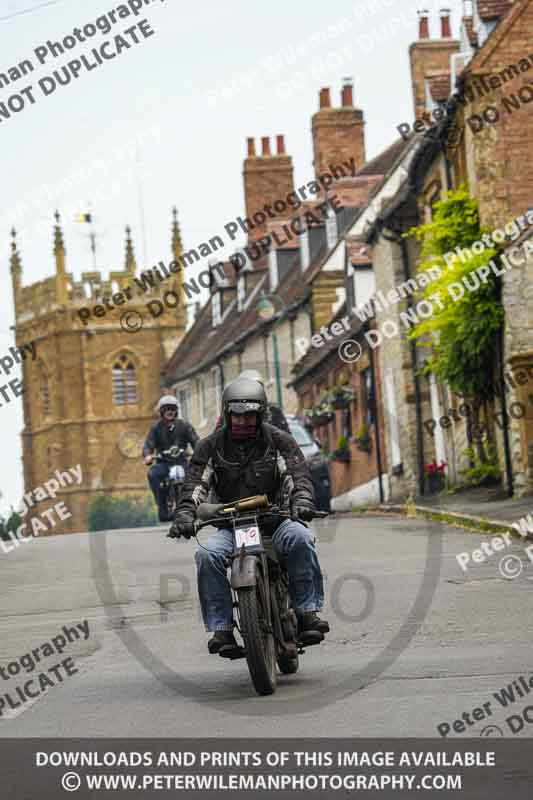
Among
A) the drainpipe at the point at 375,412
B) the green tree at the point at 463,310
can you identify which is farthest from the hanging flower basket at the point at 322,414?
the green tree at the point at 463,310

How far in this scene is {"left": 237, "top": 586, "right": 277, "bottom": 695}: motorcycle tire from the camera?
885cm

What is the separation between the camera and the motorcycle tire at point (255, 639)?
8.85 metres

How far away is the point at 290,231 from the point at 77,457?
57500 mm

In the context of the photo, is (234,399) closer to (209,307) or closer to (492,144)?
(492,144)

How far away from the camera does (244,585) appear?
8.95 meters

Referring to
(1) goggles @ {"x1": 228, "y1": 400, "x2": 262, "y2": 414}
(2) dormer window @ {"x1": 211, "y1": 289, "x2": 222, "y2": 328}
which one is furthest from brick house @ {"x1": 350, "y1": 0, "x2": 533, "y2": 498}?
(2) dormer window @ {"x1": 211, "y1": 289, "x2": 222, "y2": 328}

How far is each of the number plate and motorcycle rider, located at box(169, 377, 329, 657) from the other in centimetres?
18

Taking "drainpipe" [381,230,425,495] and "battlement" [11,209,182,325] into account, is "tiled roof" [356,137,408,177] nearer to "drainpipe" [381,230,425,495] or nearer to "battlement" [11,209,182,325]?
"drainpipe" [381,230,425,495]

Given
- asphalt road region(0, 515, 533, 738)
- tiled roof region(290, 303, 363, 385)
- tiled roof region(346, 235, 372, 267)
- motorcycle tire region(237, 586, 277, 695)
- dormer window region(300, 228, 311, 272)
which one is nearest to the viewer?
asphalt road region(0, 515, 533, 738)

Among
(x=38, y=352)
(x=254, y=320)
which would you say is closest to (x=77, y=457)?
(x=38, y=352)

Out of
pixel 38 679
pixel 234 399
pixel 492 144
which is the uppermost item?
pixel 492 144

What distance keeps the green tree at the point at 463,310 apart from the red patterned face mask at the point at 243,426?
17261mm
